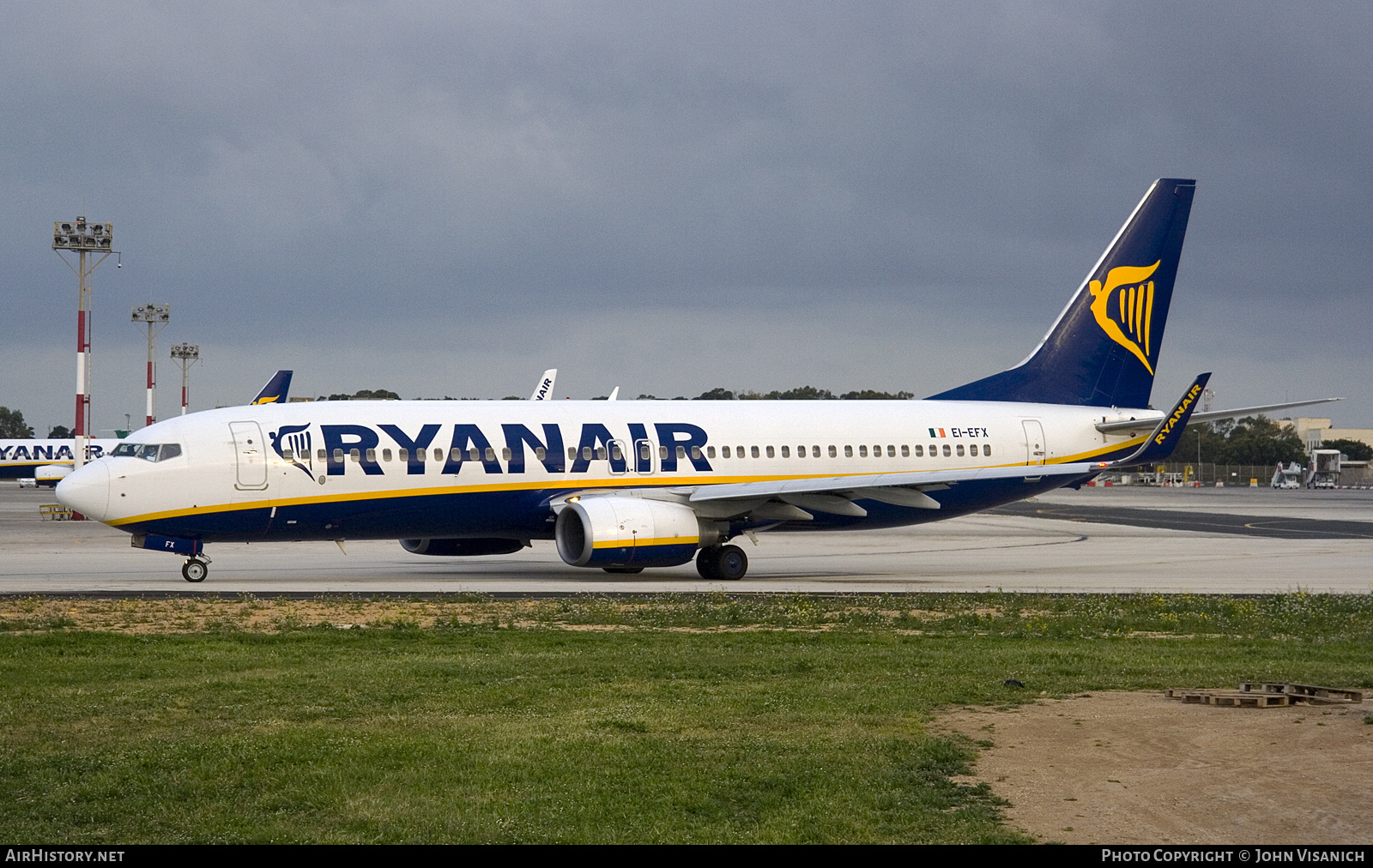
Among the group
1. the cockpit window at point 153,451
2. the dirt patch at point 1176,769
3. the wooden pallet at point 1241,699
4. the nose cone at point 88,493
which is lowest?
the dirt patch at point 1176,769

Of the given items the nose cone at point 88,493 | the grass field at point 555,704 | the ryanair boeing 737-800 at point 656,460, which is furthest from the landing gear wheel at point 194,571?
the grass field at point 555,704

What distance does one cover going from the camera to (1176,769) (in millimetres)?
10578

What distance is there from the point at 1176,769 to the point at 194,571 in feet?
74.7

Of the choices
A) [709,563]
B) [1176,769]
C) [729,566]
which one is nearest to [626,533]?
[709,563]

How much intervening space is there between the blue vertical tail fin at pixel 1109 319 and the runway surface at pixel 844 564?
14.7 feet

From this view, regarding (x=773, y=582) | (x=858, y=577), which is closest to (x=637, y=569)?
(x=773, y=582)

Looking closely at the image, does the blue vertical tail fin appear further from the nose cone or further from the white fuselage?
the nose cone

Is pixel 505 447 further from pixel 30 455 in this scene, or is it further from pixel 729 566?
pixel 30 455

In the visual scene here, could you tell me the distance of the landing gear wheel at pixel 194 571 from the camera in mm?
28641

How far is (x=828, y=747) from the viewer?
37.7 feet

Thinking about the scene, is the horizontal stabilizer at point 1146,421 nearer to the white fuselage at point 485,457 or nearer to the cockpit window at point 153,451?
the white fuselage at point 485,457

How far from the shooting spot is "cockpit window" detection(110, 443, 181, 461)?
2822cm

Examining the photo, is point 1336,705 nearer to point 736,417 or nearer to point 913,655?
point 913,655
